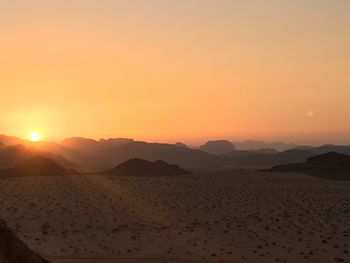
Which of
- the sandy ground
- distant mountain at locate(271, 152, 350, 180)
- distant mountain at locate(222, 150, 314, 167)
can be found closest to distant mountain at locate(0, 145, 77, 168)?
distant mountain at locate(271, 152, 350, 180)

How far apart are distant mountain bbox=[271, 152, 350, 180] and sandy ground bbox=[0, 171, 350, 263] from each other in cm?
3442

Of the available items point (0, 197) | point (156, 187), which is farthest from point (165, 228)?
point (156, 187)

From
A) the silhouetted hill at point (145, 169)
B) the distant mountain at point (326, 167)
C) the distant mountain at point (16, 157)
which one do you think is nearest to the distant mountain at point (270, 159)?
the distant mountain at point (16, 157)

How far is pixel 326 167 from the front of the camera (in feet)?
263

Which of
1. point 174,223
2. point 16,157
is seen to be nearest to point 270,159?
point 16,157

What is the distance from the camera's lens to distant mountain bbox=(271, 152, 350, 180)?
72481 millimetres

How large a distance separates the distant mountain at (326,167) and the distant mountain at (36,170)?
36.6 meters

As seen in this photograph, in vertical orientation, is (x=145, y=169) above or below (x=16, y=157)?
below

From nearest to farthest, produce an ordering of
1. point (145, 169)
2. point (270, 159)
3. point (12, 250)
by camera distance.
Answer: point (12, 250)
point (145, 169)
point (270, 159)

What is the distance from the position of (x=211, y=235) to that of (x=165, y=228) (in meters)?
2.45

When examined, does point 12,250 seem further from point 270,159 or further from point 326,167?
point 270,159

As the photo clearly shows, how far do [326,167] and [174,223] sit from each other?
61.5 meters

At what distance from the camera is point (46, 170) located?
208ft

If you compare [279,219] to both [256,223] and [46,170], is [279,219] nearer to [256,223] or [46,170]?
[256,223]
